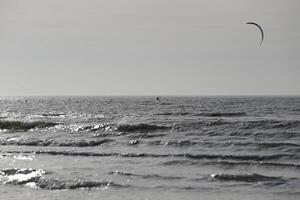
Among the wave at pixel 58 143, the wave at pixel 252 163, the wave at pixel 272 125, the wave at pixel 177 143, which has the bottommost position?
the wave at pixel 58 143

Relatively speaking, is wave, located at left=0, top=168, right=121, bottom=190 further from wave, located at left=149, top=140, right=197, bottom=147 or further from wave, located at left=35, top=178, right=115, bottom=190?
wave, located at left=149, top=140, right=197, bottom=147

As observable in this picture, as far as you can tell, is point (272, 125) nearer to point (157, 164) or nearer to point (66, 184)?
point (157, 164)

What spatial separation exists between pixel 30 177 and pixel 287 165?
997 centimetres

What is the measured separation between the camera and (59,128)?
41.0 m

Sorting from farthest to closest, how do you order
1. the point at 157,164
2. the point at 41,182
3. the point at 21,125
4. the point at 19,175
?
1. the point at 21,125
2. the point at 157,164
3. the point at 19,175
4. the point at 41,182

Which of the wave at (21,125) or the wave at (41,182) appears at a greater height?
the wave at (41,182)

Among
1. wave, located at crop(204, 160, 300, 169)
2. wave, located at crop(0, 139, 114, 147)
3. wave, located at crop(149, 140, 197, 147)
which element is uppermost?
wave, located at crop(149, 140, 197, 147)

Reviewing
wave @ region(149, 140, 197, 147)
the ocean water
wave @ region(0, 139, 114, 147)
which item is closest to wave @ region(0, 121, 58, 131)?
the ocean water

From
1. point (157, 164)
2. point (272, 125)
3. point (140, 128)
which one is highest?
point (272, 125)

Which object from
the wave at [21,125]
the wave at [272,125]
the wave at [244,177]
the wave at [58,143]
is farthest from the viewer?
the wave at [21,125]

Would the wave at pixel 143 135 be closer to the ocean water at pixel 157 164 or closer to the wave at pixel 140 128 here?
the ocean water at pixel 157 164

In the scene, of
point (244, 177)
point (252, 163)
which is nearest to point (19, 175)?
point (244, 177)

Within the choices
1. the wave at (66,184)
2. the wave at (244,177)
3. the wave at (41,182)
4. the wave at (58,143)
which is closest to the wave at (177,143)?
the wave at (58,143)

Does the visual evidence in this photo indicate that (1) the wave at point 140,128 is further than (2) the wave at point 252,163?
Yes
